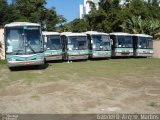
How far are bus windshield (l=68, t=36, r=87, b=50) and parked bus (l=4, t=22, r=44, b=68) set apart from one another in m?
7.50

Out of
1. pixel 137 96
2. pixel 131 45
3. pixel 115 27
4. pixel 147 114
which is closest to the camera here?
pixel 147 114

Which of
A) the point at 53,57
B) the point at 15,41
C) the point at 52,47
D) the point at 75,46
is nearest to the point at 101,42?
the point at 75,46

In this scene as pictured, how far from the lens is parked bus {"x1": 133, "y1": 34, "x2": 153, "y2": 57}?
1358 inches

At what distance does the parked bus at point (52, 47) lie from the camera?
1148 inches

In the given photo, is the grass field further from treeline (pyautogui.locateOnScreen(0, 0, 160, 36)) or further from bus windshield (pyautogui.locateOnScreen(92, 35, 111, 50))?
treeline (pyautogui.locateOnScreen(0, 0, 160, 36))

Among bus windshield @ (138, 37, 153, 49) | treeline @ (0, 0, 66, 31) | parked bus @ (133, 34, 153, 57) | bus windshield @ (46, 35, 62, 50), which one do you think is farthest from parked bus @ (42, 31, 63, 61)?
treeline @ (0, 0, 66, 31)

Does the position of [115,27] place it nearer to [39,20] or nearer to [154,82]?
[39,20]

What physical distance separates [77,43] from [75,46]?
407 millimetres

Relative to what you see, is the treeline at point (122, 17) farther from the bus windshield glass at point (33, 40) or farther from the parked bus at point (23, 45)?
the parked bus at point (23, 45)

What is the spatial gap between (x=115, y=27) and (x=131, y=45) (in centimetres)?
1325

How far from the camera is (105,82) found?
1656 centimetres

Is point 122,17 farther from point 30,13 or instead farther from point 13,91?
point 13,91

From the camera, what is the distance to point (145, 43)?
34.8 m

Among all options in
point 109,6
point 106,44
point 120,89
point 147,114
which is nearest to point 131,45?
point 106,44
